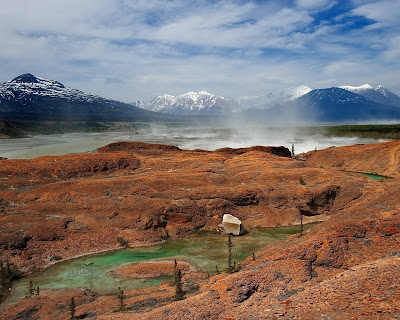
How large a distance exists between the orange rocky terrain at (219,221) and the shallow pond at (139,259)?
62.2 inches

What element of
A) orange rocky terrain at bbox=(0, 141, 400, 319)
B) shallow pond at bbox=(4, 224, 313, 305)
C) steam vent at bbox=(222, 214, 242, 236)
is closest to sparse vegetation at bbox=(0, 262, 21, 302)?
shallow pond at bbox=(4, 224, 313, 305)

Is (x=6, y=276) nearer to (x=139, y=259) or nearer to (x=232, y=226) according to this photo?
(x=139, y=259)

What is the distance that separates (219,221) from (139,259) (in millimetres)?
10713

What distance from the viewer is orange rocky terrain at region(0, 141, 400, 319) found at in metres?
11.8

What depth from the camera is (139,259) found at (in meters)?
28.4

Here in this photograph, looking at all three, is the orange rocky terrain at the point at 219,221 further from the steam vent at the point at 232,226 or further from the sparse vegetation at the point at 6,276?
the steam vent at the point at 232,226

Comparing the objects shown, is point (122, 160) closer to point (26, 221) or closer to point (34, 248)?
point (26, 221)

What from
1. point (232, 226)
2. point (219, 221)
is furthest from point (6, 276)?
point (219, 221)

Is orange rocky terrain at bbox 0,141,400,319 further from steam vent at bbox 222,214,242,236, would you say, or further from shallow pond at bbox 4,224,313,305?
steam vent at bbox 222,214,242,236

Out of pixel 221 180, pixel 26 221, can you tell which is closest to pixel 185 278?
pixel 26 221

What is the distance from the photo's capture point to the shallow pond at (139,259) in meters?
23.6

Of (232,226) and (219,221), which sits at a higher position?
(232,226)

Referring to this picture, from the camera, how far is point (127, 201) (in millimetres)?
37406

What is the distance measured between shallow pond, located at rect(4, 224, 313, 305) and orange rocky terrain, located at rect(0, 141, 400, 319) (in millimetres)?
1581
